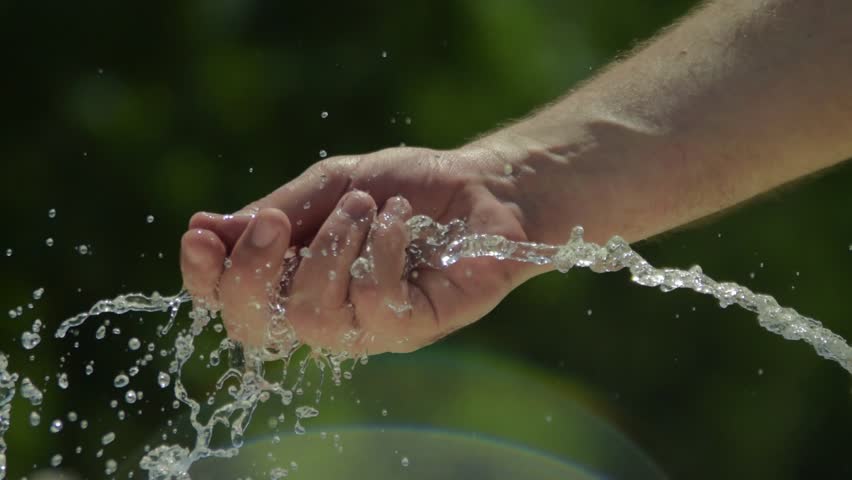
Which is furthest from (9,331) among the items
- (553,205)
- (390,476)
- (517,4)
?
(553,205)

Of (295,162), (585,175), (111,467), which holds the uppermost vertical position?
(295,162)

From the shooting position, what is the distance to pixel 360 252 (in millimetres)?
1630

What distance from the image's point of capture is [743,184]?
Answer: 198 centimetres

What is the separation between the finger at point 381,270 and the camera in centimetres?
163

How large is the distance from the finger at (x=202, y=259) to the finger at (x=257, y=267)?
0.06 ft

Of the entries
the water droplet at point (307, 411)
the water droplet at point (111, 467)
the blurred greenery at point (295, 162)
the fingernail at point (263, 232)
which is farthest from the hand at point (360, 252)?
the water droplet at point (111, 467)

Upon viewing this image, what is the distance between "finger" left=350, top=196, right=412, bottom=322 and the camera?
5.35ft

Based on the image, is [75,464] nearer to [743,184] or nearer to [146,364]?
[146,364]

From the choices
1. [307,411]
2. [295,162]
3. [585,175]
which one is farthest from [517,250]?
[295,162]

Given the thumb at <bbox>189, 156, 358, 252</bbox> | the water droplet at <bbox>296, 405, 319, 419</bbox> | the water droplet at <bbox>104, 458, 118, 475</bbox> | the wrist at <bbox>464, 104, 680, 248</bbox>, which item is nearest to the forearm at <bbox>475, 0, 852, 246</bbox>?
the wrist at <bbox>464, 104, 680, 248</bbox>

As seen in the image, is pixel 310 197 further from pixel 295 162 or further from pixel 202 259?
pixel 295 162

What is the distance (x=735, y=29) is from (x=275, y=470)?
6.65ft

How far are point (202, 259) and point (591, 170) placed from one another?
697mm

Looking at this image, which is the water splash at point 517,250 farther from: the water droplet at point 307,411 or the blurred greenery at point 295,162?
the blurred greenery at point 295,162
